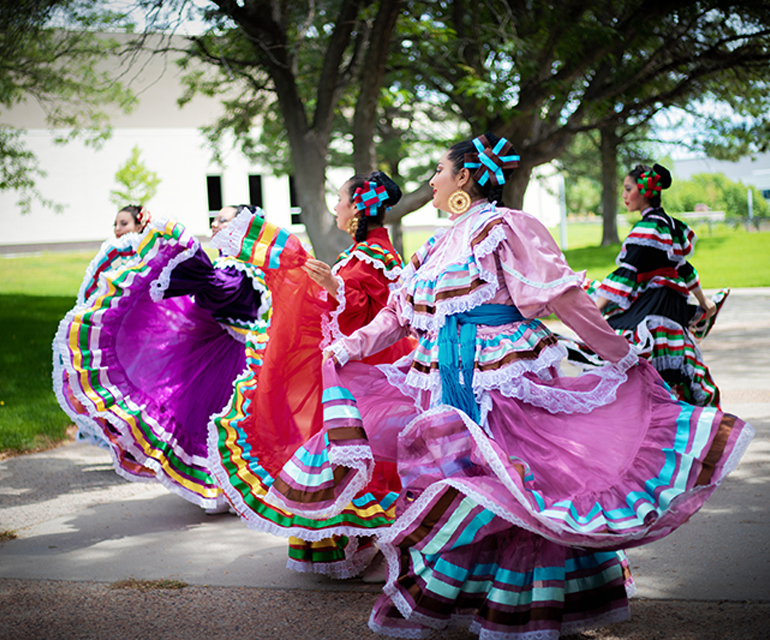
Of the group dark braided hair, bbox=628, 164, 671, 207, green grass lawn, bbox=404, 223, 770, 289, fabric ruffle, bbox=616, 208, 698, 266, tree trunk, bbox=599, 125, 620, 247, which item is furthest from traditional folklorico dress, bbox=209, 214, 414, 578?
tree trunk, bbox=599, 125, 620, 247

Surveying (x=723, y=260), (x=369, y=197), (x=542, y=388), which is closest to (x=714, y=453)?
(x=542, y=388)

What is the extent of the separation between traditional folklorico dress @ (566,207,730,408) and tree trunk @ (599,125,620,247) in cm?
1985

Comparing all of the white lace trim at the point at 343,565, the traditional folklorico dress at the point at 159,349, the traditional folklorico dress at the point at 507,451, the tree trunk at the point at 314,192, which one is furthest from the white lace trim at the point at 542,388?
the tree trunk at the point at 314,192

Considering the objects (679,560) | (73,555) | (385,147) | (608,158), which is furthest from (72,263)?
(679,560)

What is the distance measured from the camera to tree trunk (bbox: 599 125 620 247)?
26.5 meters

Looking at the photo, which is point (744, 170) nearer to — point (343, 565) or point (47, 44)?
A: point (47, 44)

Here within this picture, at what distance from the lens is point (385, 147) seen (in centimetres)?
2341

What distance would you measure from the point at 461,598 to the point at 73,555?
2.56 meters

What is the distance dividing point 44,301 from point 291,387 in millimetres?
15016

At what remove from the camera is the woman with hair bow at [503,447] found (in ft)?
9.12

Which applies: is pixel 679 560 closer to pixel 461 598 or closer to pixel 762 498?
pixel 762 498

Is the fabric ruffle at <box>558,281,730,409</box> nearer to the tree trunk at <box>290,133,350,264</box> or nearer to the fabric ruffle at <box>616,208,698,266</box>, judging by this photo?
the fabric ruffle at <box>616,208,698,266</box>

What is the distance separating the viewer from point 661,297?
5.49m

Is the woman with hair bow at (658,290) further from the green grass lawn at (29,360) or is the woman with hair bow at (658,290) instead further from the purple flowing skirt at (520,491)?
the green grass lawn at (29,360)
